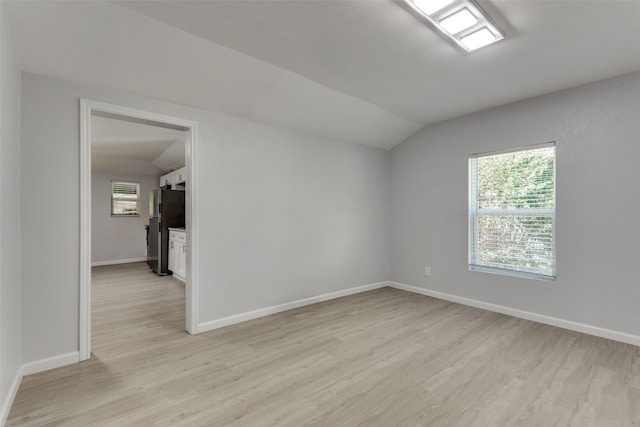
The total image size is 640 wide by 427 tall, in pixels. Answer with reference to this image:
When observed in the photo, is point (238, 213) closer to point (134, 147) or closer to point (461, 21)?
point (461, 21)

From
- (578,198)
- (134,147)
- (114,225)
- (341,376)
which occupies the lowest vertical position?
(341,376)

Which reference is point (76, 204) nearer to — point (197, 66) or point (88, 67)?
point (88, 67)

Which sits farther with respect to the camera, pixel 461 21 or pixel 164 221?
pixel 164 221

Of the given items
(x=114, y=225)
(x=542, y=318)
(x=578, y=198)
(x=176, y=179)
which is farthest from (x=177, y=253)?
(x=578, y=198)

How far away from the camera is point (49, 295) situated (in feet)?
7.65

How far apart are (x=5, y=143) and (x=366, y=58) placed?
8.16ft

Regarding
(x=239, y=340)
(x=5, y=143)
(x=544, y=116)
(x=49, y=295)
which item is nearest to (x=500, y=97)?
(x=544, y=116)

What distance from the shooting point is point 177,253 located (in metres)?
5.51

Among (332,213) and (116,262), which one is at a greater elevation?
(332,213)

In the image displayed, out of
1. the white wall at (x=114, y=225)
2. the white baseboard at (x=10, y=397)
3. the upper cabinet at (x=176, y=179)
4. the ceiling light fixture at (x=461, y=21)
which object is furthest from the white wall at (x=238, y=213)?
the white wall at (x=114, y=225)

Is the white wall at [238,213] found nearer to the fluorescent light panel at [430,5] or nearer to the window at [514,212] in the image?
the window at [514,212]

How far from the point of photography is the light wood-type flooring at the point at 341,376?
180cm

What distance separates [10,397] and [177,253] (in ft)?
12.2

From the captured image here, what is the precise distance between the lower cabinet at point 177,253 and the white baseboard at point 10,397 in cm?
305
